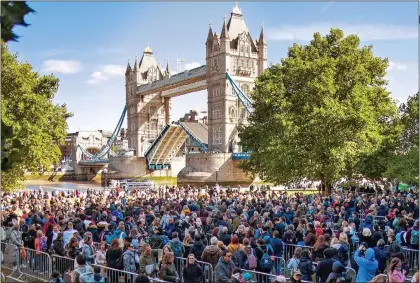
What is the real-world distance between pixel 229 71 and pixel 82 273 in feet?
252

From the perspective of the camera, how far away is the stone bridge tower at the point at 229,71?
84.8 meters

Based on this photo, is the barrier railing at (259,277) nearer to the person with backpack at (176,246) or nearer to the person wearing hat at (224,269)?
the person wearing hat at (224,269)

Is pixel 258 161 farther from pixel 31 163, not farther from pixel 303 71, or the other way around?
pixel 31 163

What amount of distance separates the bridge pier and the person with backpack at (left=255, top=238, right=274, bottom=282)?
62239 millimetres

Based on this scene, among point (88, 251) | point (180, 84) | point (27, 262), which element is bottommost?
point (27, 262)

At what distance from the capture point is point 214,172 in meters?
76.2

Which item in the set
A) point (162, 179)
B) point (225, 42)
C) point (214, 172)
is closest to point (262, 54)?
point (225, 42)

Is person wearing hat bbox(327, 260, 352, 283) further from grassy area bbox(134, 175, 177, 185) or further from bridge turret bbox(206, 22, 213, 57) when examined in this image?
grassy area bbox(134, 175, 177, 185)

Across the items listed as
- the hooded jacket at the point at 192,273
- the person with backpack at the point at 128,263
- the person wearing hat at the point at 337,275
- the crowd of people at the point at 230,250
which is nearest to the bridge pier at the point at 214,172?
the crowd of people at the point at 230,250

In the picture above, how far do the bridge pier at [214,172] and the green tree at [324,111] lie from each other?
35.4 metres

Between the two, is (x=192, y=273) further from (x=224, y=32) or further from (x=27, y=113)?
(x=224, y=32)

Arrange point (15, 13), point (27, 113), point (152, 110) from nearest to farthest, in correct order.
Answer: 1. point (15, 13)
2. point (27, 113)
3. point (152, 110)

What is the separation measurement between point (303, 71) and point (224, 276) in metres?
29.0

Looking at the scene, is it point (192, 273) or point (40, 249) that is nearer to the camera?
point (192, 273)
